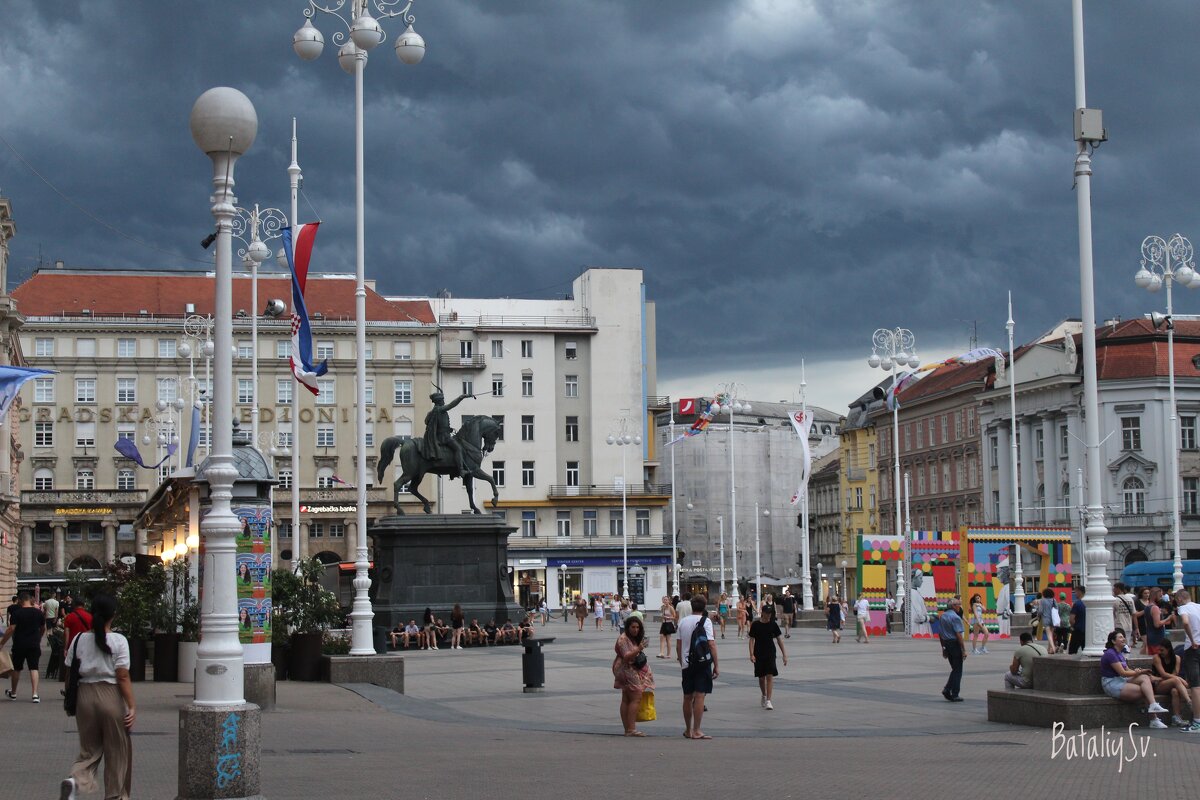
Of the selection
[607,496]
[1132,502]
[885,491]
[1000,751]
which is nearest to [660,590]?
[607,496]

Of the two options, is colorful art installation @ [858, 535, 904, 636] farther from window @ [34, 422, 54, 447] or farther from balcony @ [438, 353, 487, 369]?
window @ [34, 422, 54, 447]

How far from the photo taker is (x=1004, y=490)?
309 feet

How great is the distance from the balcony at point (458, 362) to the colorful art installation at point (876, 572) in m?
49.8

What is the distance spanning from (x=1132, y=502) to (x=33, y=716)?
75213 mm

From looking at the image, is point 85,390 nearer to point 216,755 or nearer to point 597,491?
point 597,491

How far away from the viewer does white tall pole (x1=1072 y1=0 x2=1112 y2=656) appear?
713 inches

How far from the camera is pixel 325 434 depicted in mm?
97375

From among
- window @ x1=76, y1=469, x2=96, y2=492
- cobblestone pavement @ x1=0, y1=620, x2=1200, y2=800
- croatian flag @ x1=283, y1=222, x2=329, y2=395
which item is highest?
croatian flag @ x1=283, y1=222, x2=329, y2=395

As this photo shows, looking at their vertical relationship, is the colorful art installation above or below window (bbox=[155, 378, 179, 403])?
below

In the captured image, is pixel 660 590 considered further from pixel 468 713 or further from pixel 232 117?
pixel 232 117

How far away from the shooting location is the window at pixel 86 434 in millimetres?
94750

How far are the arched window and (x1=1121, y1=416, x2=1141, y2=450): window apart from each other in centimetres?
186

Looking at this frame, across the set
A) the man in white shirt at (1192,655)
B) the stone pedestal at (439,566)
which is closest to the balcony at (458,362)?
the stone pedestal at (439,566)

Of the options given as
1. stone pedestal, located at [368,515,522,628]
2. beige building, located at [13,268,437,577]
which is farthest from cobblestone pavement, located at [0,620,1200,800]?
beige building, located at [13,268,437,577]
